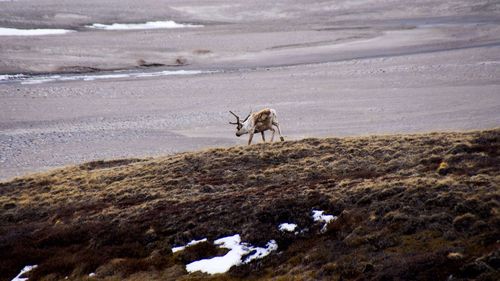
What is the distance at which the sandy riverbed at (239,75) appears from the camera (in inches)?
1372

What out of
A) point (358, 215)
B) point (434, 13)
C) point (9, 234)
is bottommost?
point (9, 234)

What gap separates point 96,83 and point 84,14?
25061 millimetres

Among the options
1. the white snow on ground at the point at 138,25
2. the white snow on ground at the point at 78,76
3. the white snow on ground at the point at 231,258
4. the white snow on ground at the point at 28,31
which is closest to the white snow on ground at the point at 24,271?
the white snow on ground at the point at 231,258

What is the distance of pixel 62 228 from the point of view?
62.5ft

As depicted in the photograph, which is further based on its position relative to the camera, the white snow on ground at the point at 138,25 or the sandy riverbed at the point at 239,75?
the white snow on ground at the point at 138,25

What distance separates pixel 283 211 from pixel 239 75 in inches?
1244

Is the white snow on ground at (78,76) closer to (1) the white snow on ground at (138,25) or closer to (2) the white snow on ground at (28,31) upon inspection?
(2) the white snow on ground at (28,31)

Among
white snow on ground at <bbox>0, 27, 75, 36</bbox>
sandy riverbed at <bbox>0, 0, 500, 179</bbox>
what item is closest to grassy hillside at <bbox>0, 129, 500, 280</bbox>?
sandy riverbed at <bbox>0, 0, 500, 179</bbox>

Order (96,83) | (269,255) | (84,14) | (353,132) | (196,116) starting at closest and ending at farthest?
(269,255), (353,132), (196,116), (96,83), (84,14)

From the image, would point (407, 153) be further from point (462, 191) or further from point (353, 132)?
point (353, 132)

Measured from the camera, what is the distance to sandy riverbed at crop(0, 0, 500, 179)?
3484 centimetres

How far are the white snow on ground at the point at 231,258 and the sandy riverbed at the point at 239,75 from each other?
16.4 m

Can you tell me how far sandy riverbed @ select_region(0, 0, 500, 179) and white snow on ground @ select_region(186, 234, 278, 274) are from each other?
53.8ft

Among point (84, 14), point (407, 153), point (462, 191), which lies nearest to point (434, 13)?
point (84, 14)
